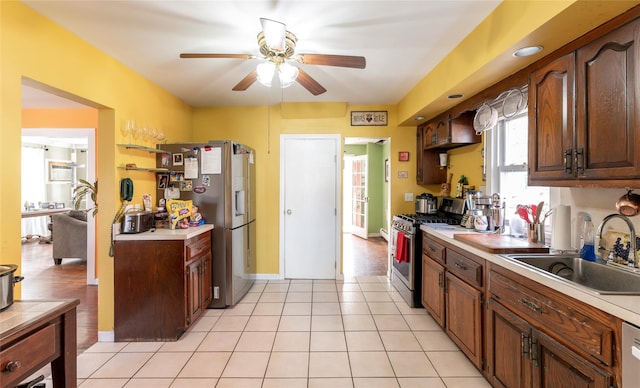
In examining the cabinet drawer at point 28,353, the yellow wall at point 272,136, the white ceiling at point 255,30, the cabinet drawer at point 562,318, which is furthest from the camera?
the yellow wall at point 272,136

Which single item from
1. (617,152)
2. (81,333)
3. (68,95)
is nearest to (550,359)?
(617,152)

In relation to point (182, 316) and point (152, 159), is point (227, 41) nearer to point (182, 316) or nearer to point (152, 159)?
point (152, 159)

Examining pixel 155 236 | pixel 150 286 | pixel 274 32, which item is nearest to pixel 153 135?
pixel 155 236

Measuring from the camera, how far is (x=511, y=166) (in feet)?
8.90

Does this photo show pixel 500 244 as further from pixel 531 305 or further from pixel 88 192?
pixel 88 192

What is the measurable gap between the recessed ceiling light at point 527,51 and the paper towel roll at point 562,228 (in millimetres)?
958

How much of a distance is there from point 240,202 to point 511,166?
9.01ft

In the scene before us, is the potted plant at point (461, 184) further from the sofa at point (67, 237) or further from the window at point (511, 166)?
the sofa at point (67, 237)

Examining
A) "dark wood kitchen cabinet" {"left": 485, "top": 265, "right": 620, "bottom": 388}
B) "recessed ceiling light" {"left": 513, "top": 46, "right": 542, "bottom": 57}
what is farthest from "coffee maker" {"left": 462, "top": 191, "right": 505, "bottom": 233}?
"recessed ceiling light" {"left": 513, "top": 46, "right": 542, "bottom": 57}

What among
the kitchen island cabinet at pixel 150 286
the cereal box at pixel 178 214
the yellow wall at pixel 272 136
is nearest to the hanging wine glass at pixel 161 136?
the cereal box at pixel 178 214

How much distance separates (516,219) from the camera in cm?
251

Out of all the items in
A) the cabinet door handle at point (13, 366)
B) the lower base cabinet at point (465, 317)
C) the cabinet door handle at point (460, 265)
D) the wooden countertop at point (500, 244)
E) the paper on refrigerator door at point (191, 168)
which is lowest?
the lower base cabinet at point (465, 317)

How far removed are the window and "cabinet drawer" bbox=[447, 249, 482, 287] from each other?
22.3 inches

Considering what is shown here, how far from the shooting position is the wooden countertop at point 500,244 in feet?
6.32
